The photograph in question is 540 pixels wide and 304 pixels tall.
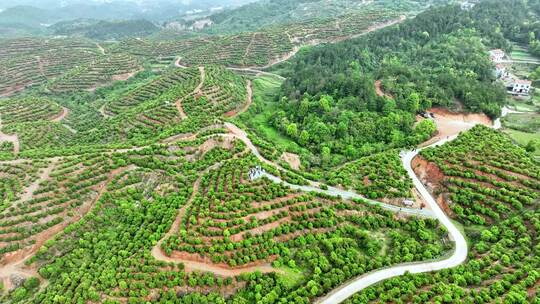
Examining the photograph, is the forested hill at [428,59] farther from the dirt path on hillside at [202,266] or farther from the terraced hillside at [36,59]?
the terraced hillside at [36,59]

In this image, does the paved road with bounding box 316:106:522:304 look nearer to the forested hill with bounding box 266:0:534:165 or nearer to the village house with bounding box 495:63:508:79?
the forested hill with bounding box 266:0:534:165

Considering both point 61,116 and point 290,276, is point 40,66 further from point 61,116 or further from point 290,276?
point 290,276

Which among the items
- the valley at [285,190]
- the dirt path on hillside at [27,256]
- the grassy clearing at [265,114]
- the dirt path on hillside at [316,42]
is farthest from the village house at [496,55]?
the dirt path on hillside at [27,256]

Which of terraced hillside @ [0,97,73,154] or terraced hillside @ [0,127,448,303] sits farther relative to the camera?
terraced hillside @ [0,97,73,154]

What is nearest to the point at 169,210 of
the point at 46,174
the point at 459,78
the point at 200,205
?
the point at 200,205

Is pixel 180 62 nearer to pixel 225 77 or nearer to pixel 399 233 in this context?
pixel 225 77

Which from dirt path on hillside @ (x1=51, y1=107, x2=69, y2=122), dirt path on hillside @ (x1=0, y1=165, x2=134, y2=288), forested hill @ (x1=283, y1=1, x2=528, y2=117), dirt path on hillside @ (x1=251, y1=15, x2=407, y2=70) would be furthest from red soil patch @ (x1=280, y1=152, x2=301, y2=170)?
dirt path on hillside @ (x1=51, y1=107, x2=69, y2=122)
